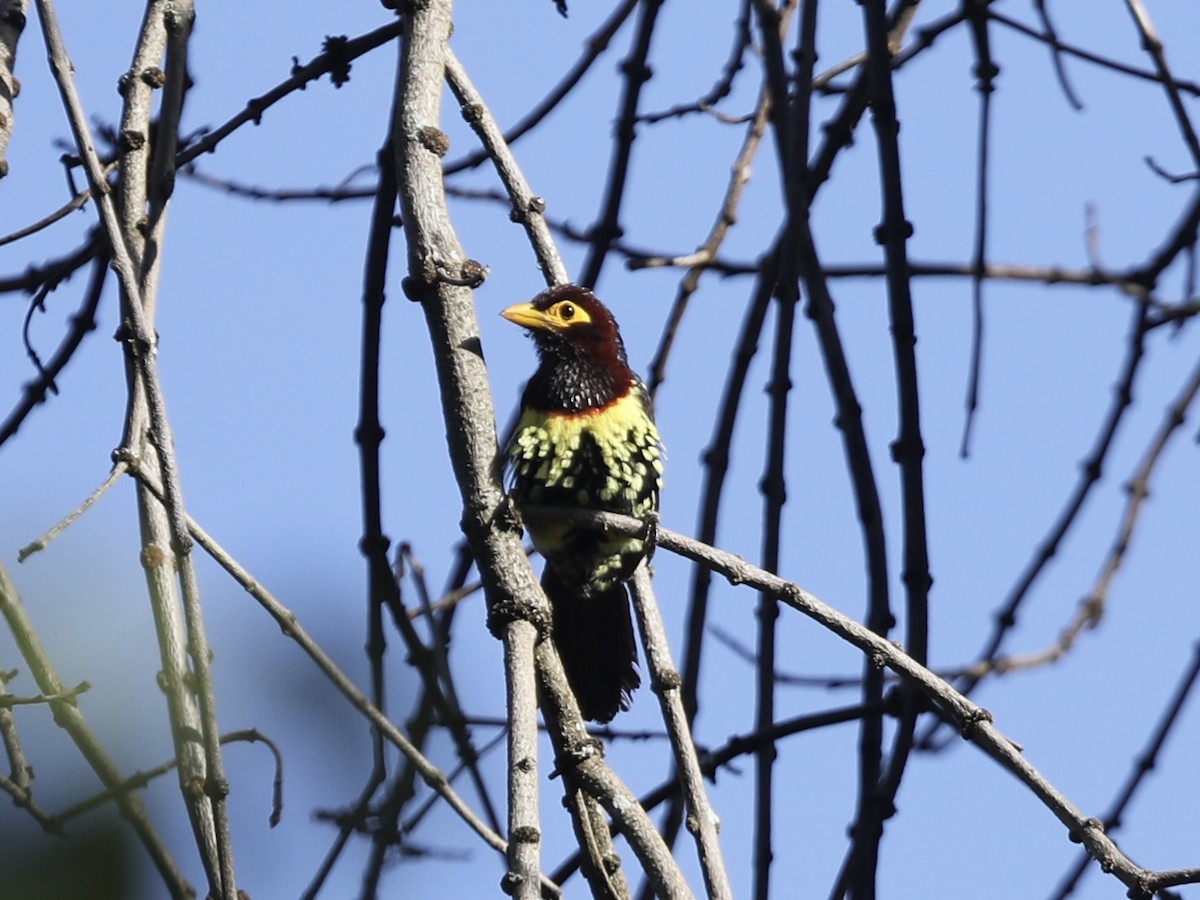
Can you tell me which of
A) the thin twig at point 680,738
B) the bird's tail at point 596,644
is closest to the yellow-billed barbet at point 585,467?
the bird's tail at point 596,644

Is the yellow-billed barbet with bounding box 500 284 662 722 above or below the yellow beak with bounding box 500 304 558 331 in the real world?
below

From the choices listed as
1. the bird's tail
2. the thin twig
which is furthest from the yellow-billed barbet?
the thin twig

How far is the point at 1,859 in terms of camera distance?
124cm

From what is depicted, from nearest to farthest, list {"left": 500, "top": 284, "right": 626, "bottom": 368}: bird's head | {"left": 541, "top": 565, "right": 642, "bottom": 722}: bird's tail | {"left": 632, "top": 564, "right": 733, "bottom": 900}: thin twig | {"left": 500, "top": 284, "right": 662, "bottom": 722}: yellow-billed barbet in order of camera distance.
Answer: {"left": 632, "top": 564, "right": 733, "bottom": 900}: thin twig → {"left": 500, "top": 284, "right": 662, "bottom": 722}: yellow-billed barbet → {"left": 541, "top": 565, "right": 642, "bottom": 722}: bird's tail → {"left": 500, "top": 284, "right": 626, "bottom": 368}: bird's head

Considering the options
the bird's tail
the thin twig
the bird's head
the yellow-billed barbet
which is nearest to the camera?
the thin twig

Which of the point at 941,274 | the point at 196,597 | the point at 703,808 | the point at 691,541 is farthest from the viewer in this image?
the point at 941,274

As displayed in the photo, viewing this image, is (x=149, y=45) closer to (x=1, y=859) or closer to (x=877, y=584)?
(x=877, y=584)

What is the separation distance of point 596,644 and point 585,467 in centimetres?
53

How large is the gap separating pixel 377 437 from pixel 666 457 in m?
1.15

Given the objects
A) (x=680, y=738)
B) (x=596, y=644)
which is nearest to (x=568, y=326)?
(x=596, y=644)

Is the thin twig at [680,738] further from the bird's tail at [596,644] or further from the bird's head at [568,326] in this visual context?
the bird's head at [568,326]

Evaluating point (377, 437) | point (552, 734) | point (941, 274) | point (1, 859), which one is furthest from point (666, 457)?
point (1, 859)

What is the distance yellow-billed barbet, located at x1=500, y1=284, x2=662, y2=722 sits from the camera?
3.91 m

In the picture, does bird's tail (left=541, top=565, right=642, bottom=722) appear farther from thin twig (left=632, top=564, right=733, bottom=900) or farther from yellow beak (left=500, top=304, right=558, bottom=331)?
thin twig (left=632, top=564, right=733, bottom=900)
